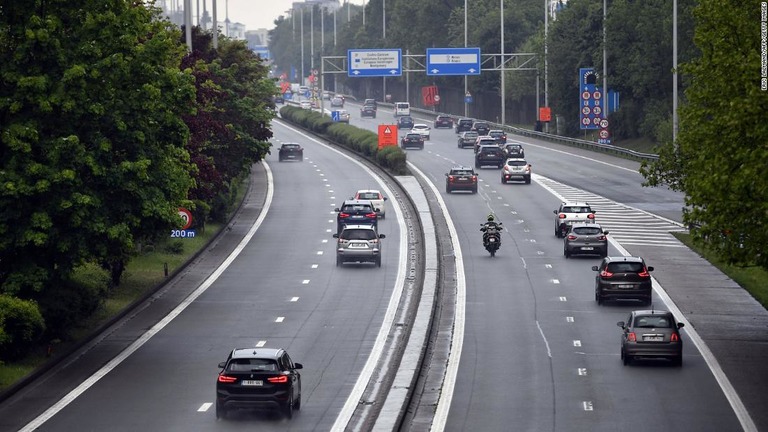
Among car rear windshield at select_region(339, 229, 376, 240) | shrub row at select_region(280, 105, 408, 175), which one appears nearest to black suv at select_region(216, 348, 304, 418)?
car rear windshield at select_region(339, 229, 376, 240)

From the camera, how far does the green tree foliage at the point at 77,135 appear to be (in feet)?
127

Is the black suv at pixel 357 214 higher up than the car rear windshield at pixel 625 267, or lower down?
higher up

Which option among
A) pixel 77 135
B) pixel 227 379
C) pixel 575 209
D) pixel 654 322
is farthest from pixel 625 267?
pixel 227 379

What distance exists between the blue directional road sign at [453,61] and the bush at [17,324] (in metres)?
96.4

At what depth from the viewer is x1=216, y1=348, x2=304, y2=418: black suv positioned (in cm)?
3000

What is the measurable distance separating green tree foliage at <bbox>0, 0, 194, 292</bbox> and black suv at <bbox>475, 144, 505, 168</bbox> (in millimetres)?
58325

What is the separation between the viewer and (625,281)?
1859 inches

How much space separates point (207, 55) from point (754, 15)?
41966 millimetres

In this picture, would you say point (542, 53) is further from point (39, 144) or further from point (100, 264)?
point (39, 144)

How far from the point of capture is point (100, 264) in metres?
49.5

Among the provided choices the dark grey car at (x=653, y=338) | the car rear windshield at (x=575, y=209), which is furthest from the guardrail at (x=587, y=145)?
the dark grey car at (x=653, y=338)

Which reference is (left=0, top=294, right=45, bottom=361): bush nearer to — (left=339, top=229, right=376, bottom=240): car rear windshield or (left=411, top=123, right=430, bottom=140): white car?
(left=339, top=229, right=376, bottom=240): car rear windshield

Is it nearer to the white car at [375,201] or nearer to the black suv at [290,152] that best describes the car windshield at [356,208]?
the white car at [375,201]

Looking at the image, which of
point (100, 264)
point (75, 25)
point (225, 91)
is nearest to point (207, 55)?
point (225, 91)
